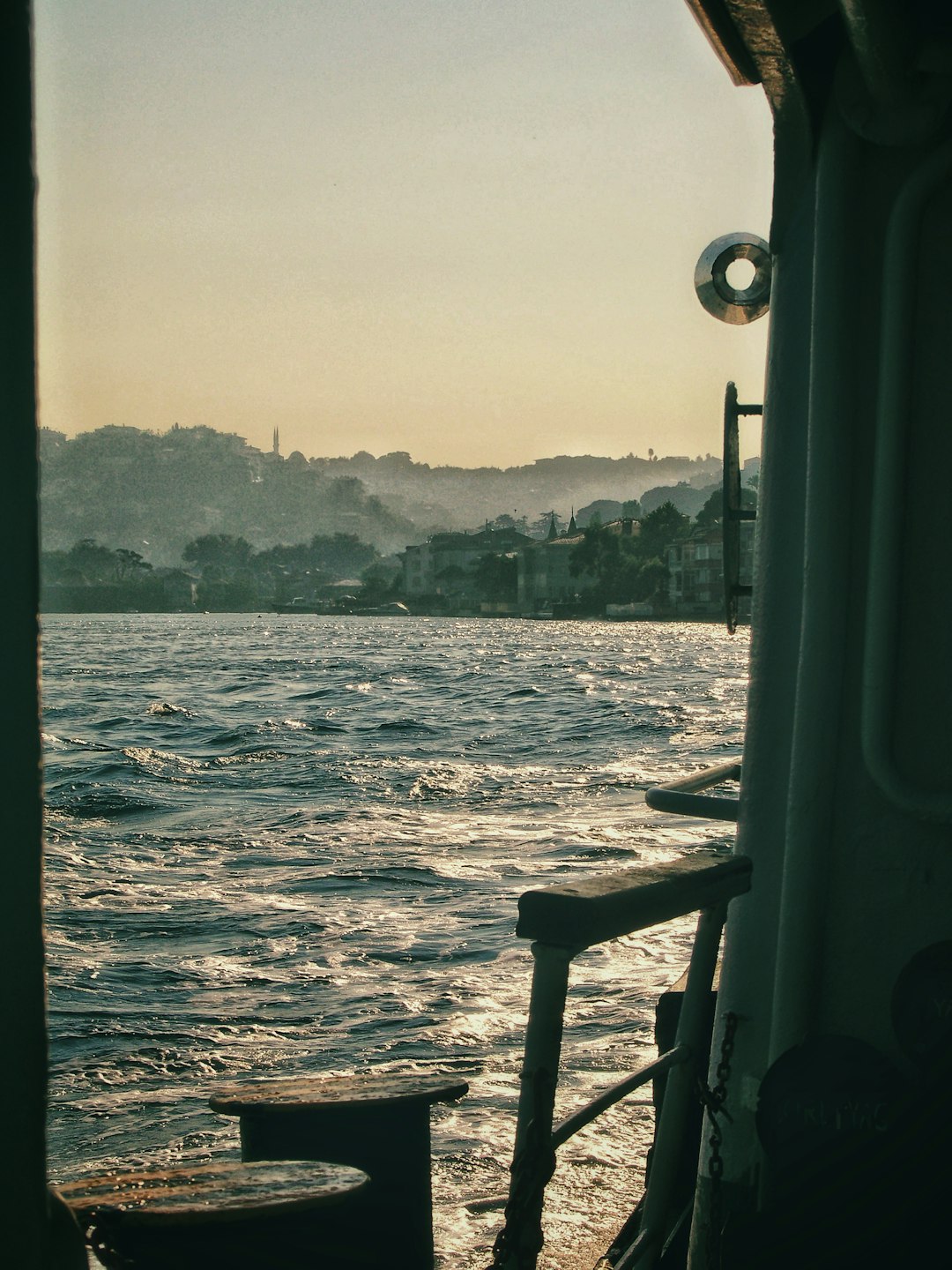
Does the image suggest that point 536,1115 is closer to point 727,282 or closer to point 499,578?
point 727,282

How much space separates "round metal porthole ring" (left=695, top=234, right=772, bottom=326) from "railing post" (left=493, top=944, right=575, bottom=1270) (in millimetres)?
1746

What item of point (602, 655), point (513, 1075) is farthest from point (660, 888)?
point (602, 655)

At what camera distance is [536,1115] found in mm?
1477

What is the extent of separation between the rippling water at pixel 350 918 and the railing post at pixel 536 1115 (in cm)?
301

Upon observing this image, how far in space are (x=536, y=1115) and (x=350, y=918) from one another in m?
11.8

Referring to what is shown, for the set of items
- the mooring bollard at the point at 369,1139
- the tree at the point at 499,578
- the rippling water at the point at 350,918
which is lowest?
the rippling water at the point at 350,918

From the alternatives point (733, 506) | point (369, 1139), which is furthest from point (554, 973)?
point (733, 506)

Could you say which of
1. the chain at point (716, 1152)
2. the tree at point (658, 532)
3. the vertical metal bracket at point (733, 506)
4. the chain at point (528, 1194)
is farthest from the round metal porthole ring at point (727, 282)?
the tree at point (658, 532)

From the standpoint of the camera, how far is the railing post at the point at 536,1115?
4.80ft

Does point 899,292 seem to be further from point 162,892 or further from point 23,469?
point 162,892

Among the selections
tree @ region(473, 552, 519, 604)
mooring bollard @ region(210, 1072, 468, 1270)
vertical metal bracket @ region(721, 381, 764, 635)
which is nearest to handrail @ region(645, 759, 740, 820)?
vertical metal bracket @ region(721, 381, 764, 635)

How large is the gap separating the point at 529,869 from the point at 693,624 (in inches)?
4772

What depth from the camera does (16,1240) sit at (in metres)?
0.89

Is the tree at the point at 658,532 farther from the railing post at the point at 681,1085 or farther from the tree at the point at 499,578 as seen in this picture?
the railing post at the point at 681,1085
